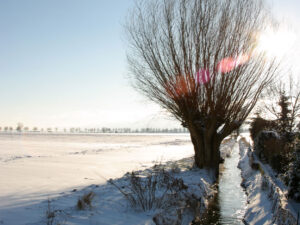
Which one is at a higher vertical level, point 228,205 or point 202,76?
point 202,76

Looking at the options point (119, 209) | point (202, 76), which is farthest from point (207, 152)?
point (119, 209)

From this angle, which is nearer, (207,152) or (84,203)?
(84,203)

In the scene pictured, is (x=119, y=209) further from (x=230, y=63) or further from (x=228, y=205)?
(x=230, y=63)

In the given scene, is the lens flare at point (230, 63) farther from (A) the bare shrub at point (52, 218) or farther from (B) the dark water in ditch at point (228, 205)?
(A) the bare shrub at point (52, 218)

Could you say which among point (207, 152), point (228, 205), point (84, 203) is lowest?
point (228, 205)

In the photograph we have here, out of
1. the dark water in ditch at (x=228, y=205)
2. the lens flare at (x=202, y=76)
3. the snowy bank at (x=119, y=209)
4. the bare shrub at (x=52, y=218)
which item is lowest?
the dark water in ditch at (x=228, y=205)

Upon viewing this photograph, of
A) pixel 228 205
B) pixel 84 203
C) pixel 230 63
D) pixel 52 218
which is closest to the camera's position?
pixel 52 218

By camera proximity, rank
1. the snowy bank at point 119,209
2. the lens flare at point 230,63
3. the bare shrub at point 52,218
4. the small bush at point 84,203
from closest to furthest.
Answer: the bare shrub at point 52,218 < the snowy bank at point 119,209 < the small bush at point 84,203 < the lens flare at point 230,63

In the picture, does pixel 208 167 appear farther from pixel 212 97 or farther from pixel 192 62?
pixel 192 62

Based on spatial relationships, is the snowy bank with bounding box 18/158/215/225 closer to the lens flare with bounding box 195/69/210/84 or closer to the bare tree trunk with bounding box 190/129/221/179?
the bare tree trunk with bounding box 190/129/221/179

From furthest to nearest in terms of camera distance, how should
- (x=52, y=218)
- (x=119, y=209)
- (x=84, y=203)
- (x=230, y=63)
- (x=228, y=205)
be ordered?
(x=230, y=63), (x=228, y=205), (x=119, y=209), (x=84, y=203), (x=52, y=218)

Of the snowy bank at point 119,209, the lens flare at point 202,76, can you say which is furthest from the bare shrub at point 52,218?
the lens flare at point 202,76

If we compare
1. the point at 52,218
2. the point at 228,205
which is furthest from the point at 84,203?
the point at 228,205

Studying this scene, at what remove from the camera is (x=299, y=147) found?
756 cm
